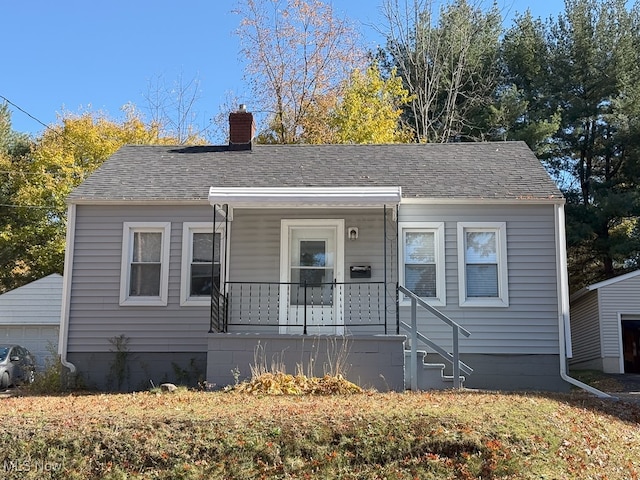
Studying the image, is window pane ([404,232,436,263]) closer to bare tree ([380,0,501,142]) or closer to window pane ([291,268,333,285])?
window pane ([291,268,333,285])

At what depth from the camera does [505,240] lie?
11375mm

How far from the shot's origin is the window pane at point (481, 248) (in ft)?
37.5

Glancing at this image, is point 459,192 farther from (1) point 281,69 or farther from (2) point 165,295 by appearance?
(1) point 281,69

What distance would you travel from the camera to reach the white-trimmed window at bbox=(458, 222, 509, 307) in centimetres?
1126

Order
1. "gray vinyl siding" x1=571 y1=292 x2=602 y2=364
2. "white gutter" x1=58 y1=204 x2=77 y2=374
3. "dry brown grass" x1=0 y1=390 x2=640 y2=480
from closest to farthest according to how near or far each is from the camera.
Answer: "dry brown grass" x1=0 y1=390 x2=640 y2=480 < "white gutter" x1=58 y1=204 x2=77 y2=374 < "gray vinyl siding" x1=571 y1=292 x2=602 y2=364

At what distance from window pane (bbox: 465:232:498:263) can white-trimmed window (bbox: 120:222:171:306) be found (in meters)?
5.16

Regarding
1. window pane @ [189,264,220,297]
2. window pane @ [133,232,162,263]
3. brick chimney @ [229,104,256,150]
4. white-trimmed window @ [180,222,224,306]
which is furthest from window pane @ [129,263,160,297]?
brick chimney @ [229,104,256,150]

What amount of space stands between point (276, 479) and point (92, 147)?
69.5 ft

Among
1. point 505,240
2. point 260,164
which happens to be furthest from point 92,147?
point 505,240

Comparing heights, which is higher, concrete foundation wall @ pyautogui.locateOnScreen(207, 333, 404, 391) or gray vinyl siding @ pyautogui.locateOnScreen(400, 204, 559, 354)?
gray vinyl siding @ pyautogui.locateOnScreen(400, 204, 559, 354)

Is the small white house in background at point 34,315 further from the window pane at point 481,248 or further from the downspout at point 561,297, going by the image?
the downspout at point 561,297

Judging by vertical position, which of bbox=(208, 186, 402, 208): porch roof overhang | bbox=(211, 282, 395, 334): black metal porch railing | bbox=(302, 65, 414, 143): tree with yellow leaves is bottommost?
bbox=(211, 282, 395, 334): black metal porch railing

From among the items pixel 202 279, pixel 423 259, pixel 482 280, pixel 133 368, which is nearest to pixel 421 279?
pixel 423 259

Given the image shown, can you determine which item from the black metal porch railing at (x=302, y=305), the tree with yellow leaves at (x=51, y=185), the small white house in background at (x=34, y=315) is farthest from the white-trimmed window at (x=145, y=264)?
the tree with yellow leaves at (x=51, y=185)
